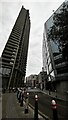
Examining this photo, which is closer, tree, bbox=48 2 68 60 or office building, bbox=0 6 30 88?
tree, bbox=48 2 68 60

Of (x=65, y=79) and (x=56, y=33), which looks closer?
(x=56, y=33)

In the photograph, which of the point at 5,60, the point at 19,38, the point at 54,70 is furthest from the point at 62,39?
the point at 19,38

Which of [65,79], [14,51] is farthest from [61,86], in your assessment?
[14,51]

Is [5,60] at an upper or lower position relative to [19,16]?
lower

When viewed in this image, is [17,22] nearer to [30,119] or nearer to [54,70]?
[54,70]

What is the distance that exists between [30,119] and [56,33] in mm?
11114

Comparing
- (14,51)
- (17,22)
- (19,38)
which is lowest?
(14,51)

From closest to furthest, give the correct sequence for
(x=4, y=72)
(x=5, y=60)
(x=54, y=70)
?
1. (x=54, y=70)
2. (x=4, y=72)
3. (x=5, y=60)

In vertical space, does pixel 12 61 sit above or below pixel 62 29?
above

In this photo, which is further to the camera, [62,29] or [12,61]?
[12,61]

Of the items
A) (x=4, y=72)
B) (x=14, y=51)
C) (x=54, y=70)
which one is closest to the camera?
(x=54, y=70)

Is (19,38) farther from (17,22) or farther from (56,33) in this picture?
(56,33)

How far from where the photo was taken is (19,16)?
162 meters

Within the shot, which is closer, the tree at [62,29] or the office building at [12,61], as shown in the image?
the tree at [62,29]
